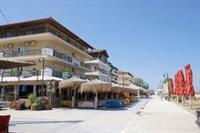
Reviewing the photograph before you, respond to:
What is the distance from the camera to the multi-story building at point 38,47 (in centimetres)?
3847

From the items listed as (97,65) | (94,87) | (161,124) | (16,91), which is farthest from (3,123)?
(97,65)

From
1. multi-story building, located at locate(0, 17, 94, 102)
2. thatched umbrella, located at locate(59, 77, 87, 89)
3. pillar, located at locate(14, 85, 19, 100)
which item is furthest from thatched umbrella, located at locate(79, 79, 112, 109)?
pillar, located at locate(14, 85, 19, 100)

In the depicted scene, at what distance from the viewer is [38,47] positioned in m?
40.2

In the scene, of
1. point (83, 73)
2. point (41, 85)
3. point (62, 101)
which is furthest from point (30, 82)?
point (83, 73)

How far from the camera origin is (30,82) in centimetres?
3438

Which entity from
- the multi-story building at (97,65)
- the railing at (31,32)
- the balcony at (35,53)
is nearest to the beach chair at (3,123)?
the balcony at (35,53)

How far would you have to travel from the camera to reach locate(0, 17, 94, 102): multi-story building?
38469mm

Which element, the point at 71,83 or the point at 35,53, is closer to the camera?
the point at 71,83

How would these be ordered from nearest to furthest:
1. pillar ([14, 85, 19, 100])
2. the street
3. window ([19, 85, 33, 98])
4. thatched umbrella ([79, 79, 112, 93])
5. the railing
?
the street
thatched umbrella ([79, 79, 112, 93])
pillar ([14, 85, 19, 100])
window ([19, 85, 33, 98])
the railing

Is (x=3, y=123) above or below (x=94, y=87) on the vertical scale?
below

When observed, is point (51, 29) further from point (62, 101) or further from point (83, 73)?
point (83, 73)

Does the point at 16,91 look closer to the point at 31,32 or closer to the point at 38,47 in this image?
the point at 38,47

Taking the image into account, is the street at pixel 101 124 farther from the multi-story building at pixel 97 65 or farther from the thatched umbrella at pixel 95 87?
the multi-story building at pixel 97 65

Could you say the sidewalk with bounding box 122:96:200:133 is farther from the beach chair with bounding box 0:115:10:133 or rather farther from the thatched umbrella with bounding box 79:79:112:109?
the thatched umbrella with bounding box 79:79:112:109
